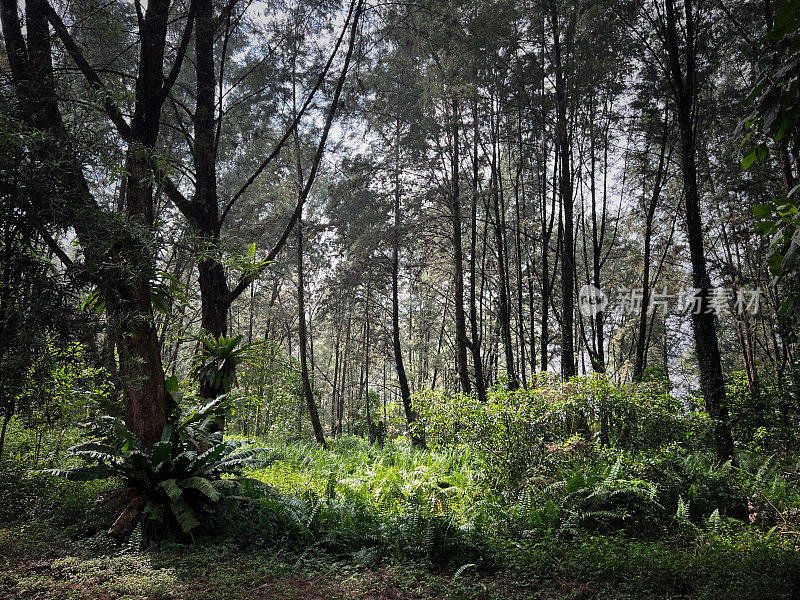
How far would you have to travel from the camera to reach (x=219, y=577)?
337 centimetres

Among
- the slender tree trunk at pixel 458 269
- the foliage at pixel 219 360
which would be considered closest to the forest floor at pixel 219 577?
the foliage at pixel 219 360

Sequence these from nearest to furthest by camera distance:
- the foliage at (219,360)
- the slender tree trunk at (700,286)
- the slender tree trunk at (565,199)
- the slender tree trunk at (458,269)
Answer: the foliage at (219,360), the slender tree trunk at (700,286), the slender tree trunk at (565,199), the slender tree trunk at (458,269)

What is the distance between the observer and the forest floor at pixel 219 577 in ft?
9.98

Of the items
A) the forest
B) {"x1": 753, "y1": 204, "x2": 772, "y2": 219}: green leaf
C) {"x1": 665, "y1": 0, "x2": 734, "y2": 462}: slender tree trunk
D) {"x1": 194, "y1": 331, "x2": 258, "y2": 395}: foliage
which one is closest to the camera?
{"x1": 753, "y1": 204, "x2": 772, "y2": 219}: green leaf

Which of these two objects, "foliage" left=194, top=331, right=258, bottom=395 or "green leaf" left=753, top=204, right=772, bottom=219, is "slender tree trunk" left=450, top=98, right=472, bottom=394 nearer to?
"foliage" left=194, top=331, right=258, bottom=395

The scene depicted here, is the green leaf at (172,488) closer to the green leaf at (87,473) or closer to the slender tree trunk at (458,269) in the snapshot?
the green leaf at (87,473)

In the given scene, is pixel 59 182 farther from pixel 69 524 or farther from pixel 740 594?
pixel 740 594

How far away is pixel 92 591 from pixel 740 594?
4.13 metres

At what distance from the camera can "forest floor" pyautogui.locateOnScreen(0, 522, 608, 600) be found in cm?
304

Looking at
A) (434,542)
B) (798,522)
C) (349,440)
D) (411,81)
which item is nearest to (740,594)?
(798,522)

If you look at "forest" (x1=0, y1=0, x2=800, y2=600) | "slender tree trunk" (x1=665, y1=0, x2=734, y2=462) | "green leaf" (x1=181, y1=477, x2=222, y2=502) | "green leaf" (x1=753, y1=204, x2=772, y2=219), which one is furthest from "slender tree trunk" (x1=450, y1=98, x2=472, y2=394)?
"green leaf" (x1=753, y1=204, x2=772, y2=219)

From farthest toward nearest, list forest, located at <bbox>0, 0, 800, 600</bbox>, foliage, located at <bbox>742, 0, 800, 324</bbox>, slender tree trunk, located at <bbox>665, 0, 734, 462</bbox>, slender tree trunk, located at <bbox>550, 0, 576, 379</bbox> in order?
1. slender tree trunk, located at <bbox>550, 0, 576, 379</bbox>
2. slender tree trunk, located at <bbox>665, 0, 734, 462</bbox>
3. forest, located at <bbox>0, 0, 800, 600</bbox>
4. foliage, located at <bbox>742, 0, 800, 324</bbox>

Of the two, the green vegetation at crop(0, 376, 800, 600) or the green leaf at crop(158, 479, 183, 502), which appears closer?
the green vegetation at crop(0, 376, 800, 600)

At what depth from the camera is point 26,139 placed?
271cm
